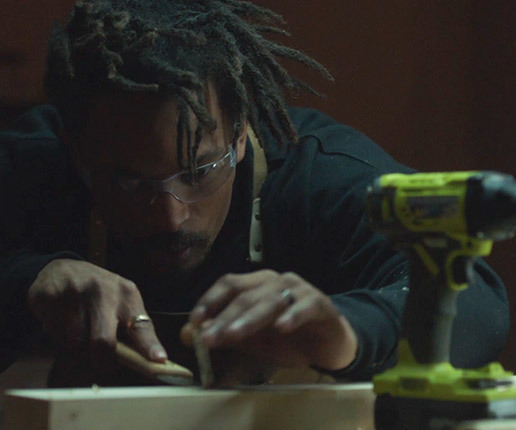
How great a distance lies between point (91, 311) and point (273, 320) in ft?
1.09

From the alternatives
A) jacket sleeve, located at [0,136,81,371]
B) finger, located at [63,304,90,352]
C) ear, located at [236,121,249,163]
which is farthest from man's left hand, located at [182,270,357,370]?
ear, located at [236,121,249,163]

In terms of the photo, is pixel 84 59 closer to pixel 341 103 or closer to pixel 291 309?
pixel 291 309

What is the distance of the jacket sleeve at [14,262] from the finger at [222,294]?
466 millimetres

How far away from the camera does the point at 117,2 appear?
67.0 inches

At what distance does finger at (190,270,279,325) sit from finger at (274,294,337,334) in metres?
0.06

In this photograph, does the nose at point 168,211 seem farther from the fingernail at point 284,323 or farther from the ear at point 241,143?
the fingernail at point 284,323

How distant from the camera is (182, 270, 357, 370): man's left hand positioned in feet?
3.71

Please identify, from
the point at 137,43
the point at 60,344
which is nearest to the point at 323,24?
the point at 137,43

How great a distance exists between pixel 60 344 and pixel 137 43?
19.2 inches

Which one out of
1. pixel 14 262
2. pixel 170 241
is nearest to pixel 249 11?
pixel 170 241

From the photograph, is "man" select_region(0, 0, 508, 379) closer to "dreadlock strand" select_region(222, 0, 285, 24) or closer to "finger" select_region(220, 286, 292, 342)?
"dreadlock strand" select_region(222, 0, 285, 24)

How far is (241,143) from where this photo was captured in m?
1.75

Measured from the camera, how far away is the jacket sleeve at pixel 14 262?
159 centimetres

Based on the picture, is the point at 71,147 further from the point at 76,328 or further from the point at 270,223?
the point at 76,328
